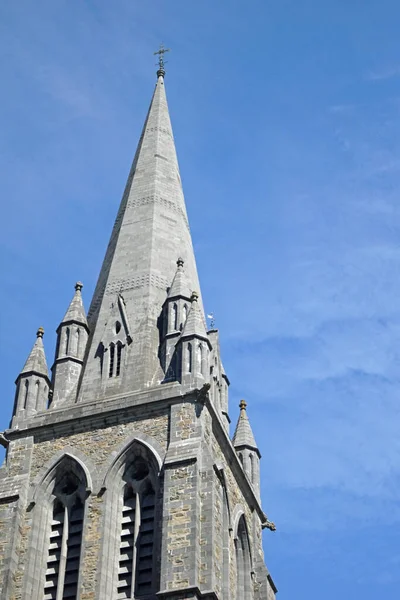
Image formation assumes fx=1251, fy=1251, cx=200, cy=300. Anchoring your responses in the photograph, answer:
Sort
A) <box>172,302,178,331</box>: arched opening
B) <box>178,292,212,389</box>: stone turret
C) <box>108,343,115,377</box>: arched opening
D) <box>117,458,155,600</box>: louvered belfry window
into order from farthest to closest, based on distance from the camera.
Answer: <box>172,302,178,331</box>: arched opening < <box>108,343,115,377</box>: arched opening < <box>178,292,212,389</box>: stone turret < <box>117,458,155,600</box>: louvered belfry window

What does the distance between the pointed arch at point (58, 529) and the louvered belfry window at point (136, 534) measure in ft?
3.43

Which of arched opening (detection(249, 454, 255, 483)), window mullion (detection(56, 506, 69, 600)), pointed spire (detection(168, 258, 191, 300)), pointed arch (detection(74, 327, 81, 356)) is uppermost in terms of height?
pointed spire (detection(168, 258, 191, 300))

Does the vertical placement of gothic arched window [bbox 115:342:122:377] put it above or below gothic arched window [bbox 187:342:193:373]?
above

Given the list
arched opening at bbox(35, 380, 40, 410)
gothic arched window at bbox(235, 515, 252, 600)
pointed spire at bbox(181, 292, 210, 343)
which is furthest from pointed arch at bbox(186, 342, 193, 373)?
arched opening at bbox(35, 380, 40, 410)

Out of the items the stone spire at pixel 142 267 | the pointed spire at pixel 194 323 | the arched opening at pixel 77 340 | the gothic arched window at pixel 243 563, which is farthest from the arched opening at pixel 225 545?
the arched opening at pixel 77 340

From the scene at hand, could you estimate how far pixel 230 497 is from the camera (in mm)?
32781

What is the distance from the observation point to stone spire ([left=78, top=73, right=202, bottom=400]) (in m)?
34.7

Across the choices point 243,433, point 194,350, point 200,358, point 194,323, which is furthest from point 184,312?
point 243,433

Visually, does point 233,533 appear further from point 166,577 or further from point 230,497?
point 166,577

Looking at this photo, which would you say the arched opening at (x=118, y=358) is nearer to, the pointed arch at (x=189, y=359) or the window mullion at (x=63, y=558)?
the pointed arch at (x=189, y=359)

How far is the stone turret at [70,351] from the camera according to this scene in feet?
114

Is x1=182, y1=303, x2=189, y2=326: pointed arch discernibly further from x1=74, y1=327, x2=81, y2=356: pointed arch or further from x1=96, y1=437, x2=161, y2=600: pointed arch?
x1=96, y1=437, x2=161, y2=600: pointed arch

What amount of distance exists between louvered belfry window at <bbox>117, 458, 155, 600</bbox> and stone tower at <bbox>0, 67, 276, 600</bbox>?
3cm

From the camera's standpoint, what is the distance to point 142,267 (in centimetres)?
3753
